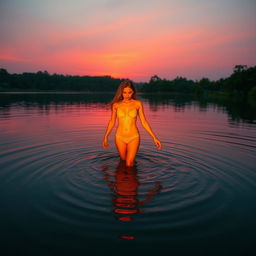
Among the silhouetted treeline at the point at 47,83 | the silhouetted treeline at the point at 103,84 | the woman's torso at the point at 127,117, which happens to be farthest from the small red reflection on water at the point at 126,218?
the silhouetted treeline at the point at 47,83

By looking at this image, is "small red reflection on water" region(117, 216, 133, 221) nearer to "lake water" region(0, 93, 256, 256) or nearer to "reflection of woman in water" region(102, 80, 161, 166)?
"lake water" region(0, 93, 256, 256)

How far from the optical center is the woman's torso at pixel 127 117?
20.7ft

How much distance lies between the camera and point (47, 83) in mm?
166125

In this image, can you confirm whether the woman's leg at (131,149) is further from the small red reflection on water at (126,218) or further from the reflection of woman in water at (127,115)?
the small red reflection on water at (126,218)

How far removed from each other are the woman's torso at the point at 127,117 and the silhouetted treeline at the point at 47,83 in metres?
150

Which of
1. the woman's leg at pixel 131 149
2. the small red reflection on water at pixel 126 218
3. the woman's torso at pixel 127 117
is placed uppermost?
the woman's torso at pixel 127 117

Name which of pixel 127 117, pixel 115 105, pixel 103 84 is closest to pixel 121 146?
pixel 127 117

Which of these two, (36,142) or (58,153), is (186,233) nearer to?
(58,153)

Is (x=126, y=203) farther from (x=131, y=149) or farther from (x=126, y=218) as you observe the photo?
(x=131, y=149)

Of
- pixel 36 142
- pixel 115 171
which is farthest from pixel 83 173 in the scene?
pixel 36 142

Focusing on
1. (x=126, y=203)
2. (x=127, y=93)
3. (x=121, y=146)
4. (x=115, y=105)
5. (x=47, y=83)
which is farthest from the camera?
(x=47, y=83)

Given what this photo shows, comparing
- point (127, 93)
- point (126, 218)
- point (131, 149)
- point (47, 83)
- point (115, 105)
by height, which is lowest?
point (126, 218)

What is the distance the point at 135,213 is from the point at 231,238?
184cm

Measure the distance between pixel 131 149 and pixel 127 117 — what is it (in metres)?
1.07
